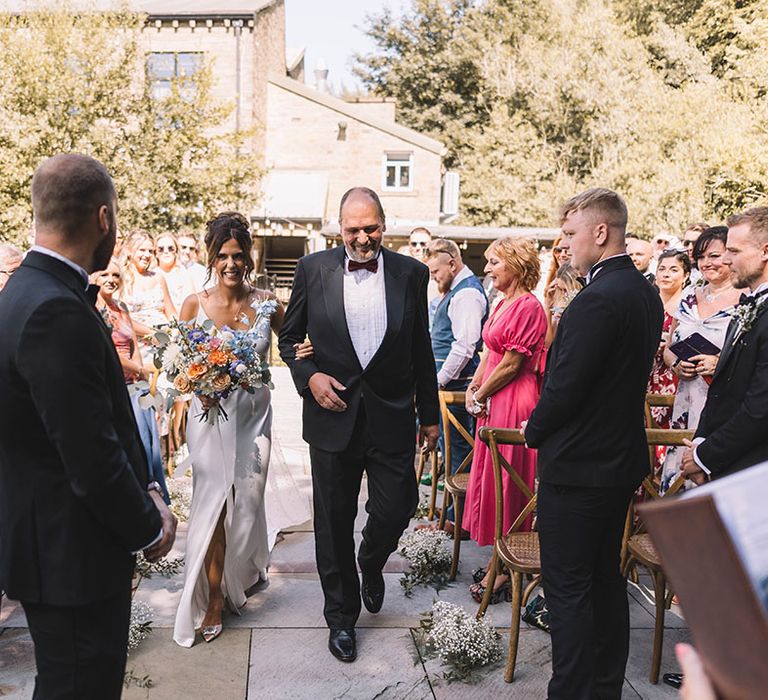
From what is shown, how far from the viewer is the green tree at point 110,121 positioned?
17.7 meters

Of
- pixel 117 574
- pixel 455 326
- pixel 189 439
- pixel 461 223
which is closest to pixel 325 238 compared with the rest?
pixel 461 223

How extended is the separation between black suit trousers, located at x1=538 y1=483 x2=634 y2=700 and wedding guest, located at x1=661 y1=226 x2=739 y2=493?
1554 millimetres

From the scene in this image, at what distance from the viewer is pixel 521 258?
5.05 metres

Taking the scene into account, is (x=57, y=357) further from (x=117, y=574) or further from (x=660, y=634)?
(x=660, y=634)

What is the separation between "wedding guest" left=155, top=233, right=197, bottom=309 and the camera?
860cm

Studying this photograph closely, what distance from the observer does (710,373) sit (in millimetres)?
4574

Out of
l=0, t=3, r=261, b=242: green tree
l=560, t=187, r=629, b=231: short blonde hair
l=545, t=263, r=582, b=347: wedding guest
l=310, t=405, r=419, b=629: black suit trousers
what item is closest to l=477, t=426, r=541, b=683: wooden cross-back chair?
l=310, t=405, r=419, b=629: black suit trousers

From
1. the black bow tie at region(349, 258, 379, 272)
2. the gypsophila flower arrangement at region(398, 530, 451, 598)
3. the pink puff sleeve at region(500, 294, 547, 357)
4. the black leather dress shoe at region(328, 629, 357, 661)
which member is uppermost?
the black bow tie at region(349, 258, 379, 272)

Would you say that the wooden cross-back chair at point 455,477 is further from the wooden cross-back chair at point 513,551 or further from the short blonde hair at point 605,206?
the short blonde hair at point 605,206

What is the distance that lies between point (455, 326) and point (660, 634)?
3091mm

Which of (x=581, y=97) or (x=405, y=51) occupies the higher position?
(x=405, y=51)

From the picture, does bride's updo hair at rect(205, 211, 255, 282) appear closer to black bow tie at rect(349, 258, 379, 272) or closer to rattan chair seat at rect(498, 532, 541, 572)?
black bow tie at rect(349, 258, 379, 272)

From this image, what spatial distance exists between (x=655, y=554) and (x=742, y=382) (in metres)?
1.08

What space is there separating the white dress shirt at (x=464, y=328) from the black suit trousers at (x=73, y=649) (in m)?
4.27
